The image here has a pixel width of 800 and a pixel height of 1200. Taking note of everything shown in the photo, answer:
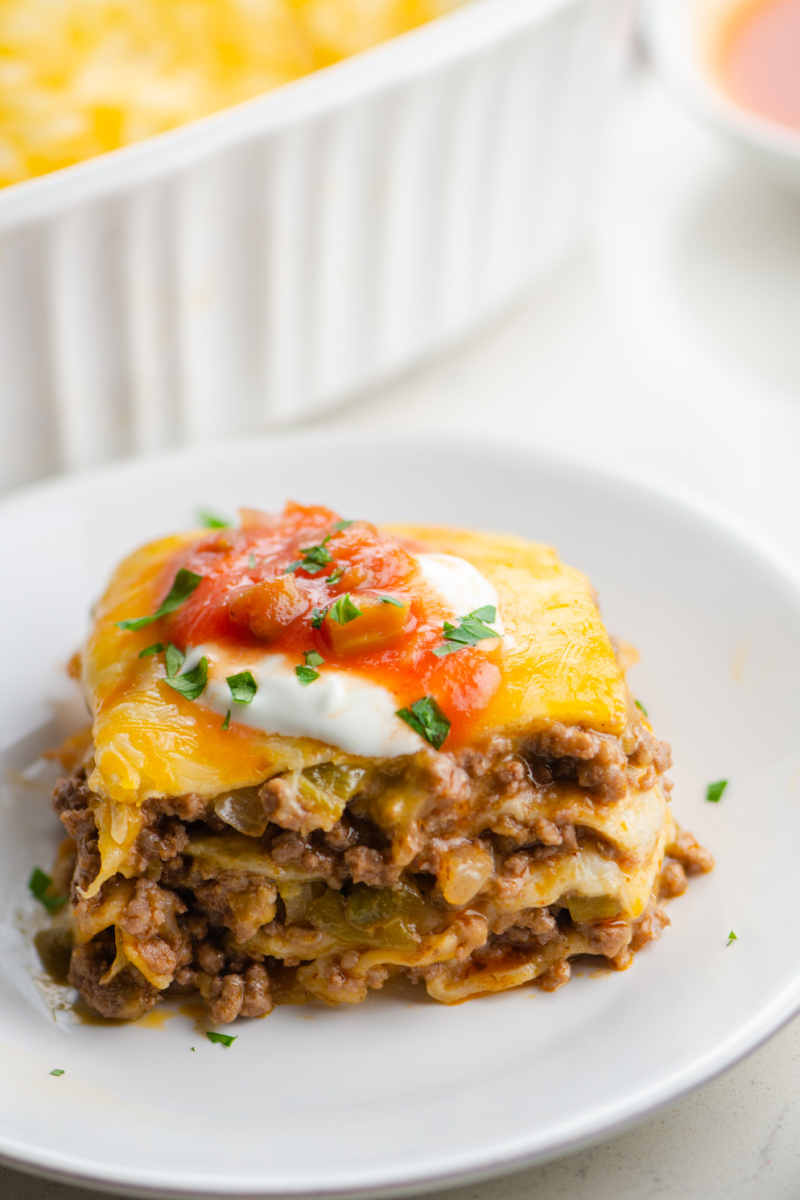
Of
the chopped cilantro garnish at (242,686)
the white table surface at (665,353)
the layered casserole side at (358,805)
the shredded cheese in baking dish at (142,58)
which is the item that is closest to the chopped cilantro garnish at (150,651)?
the layered casserole side at (358,805)

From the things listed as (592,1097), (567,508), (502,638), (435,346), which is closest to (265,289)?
(435,346)

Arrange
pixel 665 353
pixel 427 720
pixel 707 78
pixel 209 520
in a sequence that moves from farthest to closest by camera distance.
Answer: pixel 707 78, pixel 665 353, pixel 209 520, pixel 427 720

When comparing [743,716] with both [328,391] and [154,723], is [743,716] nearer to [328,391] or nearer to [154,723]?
[154,723]

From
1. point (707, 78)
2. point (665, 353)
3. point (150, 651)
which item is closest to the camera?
point (150, 651)

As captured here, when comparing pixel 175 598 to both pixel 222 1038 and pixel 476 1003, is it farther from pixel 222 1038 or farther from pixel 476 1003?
pixel 476 1003

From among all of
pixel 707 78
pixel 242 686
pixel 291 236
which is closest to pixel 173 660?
pixel 242 686

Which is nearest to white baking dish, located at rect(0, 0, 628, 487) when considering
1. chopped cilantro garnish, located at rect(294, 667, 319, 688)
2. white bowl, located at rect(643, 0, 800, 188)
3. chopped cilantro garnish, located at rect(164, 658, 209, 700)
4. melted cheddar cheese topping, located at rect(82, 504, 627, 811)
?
white bowl, located at rect(643, 0, 800, 188)

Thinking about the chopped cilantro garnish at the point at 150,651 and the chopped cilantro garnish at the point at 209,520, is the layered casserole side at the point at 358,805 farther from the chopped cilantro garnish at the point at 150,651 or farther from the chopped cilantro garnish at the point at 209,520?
the chopped cilantro garnish at the point at 209,520
